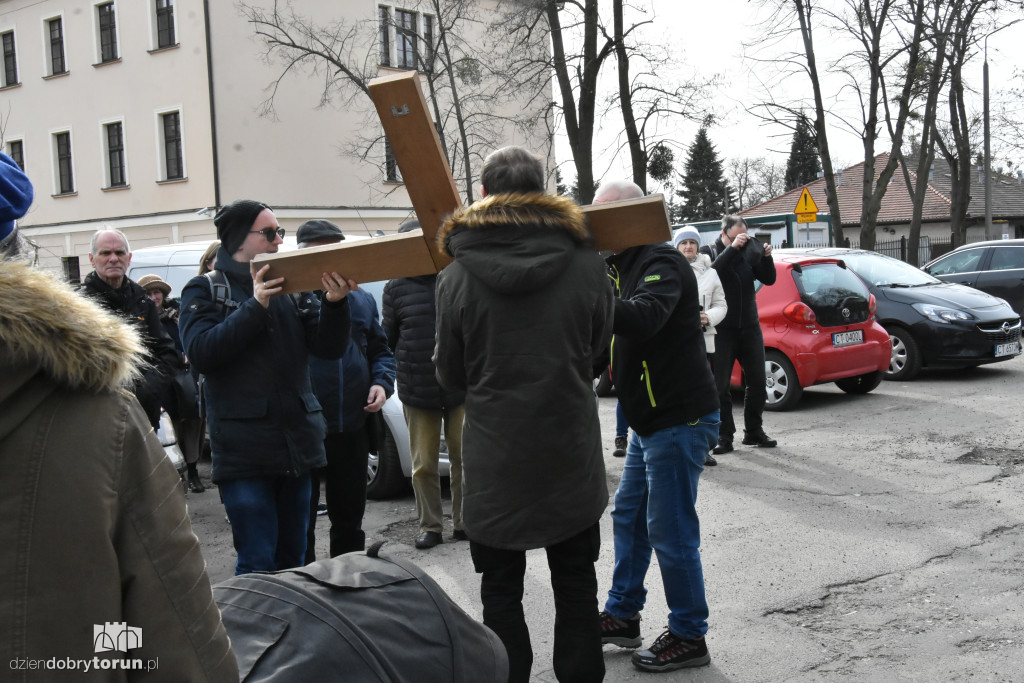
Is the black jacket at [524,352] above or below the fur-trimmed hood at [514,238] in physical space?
below

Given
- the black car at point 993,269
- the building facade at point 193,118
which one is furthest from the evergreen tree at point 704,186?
the black car at point 993,269

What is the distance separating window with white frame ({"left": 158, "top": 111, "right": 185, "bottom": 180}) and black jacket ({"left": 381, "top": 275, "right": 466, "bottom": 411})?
23.9 m

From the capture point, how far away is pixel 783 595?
4660 mm

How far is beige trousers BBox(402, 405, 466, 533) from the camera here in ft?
19.1

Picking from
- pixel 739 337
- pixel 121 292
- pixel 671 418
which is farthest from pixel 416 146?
pixel 739 337

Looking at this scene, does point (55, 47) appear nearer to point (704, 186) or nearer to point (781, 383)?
point (781, 383)

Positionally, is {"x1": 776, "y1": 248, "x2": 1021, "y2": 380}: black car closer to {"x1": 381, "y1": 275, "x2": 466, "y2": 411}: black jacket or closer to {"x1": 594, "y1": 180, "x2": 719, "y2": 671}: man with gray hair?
{"x1": 381, "y1": 275, "x2": 466, "y2": 411}: black jacket

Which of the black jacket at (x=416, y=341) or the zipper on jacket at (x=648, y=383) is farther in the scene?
the black jacket at (x=416, y=341)

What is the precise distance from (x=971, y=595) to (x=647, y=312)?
2.47 meters

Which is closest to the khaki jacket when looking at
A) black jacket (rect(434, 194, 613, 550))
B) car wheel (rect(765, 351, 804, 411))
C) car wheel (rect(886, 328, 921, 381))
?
black jacket (rect(434, 194, 613, 550))

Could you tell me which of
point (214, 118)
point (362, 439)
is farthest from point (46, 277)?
point (214, 118)

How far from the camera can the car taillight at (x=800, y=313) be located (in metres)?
9.84

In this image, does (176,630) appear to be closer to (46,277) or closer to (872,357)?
(46,277)

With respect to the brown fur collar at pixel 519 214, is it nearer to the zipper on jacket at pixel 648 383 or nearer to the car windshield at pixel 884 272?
the zipper on jacket at pixel 648 383
